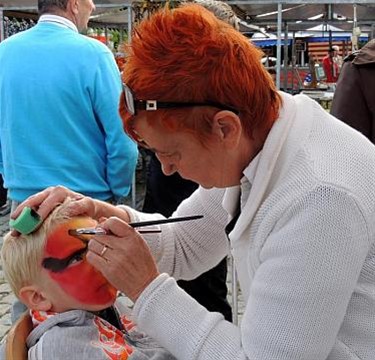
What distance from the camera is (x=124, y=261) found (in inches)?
56.1

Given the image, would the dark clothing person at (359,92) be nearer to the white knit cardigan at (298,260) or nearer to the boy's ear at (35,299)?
the white knit cardigan at (298,260)

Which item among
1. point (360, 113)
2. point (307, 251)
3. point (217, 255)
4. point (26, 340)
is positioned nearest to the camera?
point (307, 251)

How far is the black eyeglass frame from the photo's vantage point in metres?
1.34

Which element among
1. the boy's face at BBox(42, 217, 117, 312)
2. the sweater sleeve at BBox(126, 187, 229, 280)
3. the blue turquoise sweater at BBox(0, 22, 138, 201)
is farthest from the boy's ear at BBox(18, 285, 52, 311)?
the blue turquoise sweater at BBox(0, 22, 138, 201)

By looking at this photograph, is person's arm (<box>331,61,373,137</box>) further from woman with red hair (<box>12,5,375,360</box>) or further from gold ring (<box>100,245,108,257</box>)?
gold ring (<box>100,245,108,257</box>)

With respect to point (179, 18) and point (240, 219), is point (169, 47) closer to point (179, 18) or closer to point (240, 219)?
point (179, 18)

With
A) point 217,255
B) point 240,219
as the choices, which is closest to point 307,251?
point 240,219

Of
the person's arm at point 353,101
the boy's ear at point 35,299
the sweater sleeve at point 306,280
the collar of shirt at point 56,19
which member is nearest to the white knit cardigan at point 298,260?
the sweater sleeve at point 306,280

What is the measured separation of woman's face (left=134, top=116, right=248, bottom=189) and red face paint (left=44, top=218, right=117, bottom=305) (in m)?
0.37

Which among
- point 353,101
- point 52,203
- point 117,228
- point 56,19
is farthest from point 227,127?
point 56,19

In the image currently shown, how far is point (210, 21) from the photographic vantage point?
54.6 inches

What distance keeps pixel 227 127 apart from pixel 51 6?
6.48 ft

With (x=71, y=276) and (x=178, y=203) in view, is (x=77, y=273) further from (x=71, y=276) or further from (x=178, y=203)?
(x=178, y=203)

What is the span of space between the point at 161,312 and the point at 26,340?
19.7 inches
